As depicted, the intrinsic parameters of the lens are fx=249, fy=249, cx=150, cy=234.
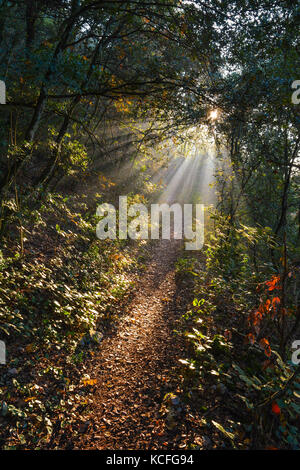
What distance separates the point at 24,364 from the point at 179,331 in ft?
10.1

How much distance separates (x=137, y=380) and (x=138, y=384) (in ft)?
0.29

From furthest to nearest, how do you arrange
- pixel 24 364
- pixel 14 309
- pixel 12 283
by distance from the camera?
pixel 12 283
pixel 14 309
pixel 24 364

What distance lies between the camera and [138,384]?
13.5 feet

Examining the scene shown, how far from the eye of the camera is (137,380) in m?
4.21

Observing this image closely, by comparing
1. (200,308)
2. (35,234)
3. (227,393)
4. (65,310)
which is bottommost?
(227,393)

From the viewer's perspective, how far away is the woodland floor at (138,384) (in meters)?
3.20

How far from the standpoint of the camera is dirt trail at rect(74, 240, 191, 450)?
10.5 ft

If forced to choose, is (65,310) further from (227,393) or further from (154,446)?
(227,393)

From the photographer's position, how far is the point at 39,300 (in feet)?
15.7

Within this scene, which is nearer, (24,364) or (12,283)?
(24,364)

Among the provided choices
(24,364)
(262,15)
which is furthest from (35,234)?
(262,15)

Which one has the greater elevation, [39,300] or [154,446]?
[39,300]

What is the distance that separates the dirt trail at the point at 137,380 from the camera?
3205 mm
